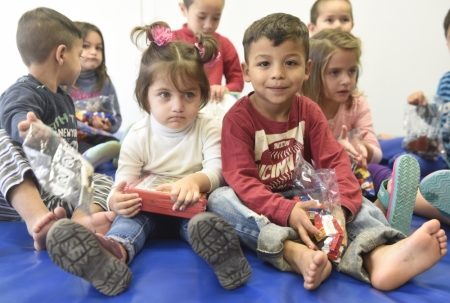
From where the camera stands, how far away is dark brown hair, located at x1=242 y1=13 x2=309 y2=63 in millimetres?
1053

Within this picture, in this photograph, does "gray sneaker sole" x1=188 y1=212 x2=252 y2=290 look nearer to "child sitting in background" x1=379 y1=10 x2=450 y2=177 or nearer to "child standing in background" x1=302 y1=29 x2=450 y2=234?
"child standing in background" x1=302 y1=29 x2=450 y2=234

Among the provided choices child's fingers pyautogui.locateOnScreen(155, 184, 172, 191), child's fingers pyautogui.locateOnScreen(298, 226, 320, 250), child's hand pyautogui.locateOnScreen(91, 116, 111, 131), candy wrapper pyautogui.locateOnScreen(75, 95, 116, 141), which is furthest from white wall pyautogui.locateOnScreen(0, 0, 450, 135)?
child's fingers pyautogui.locateOnScreen(298, 226, 320, 250)

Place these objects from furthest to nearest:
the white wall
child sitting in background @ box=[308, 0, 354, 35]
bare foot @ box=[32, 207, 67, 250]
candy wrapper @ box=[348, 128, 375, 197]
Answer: the white wall, child sitting in background @ box=[308, 0, 354, 35], candy wrapper @ box=[348, 128, 375, 197], bare foot @ box=[32, 207, 67, 250]

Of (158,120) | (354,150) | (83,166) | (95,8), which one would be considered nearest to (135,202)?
(83,166)

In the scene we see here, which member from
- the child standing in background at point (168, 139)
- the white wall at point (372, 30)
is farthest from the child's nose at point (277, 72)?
the white wall at point (372, 30)

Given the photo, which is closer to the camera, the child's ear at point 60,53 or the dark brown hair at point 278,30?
the dark brown hair at point 278,30

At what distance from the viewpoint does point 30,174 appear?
3.39 ft

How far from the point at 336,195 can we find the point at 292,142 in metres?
0.20

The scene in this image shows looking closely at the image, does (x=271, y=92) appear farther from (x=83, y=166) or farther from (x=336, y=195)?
(x=83, y=166)

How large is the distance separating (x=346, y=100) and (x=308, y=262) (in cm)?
81

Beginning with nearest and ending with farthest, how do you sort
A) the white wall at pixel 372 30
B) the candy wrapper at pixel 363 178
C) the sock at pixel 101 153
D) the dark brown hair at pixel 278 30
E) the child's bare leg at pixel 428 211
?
the dark brown hair at pixel 278 30
the child's bare leg at pixel 428 211
the candy wrapper at pixel 363 178
the sock at pixel 101 153
the white wall at pixel 372 30

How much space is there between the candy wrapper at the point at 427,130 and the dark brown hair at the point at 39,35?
1.31m

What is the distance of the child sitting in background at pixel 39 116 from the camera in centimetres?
101

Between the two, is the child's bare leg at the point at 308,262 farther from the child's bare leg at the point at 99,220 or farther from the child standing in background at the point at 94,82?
the child standing in background at the point at 94,82
